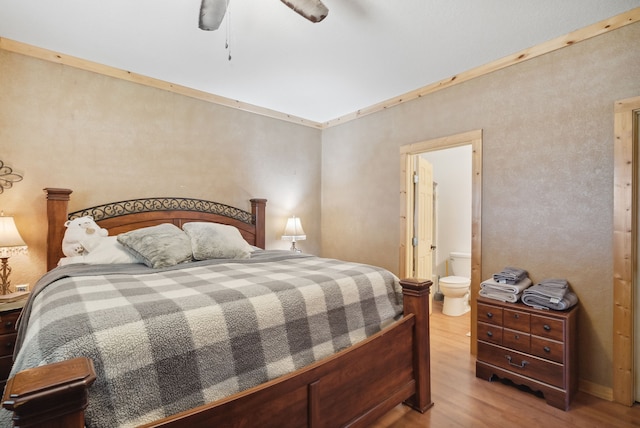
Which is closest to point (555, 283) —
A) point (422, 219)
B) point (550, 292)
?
point (550, 292)

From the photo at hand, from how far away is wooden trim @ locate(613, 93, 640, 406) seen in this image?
6.79 feet

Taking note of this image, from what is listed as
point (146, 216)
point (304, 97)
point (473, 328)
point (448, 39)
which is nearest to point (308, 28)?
point (448, 39)

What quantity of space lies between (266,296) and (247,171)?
2665 mm

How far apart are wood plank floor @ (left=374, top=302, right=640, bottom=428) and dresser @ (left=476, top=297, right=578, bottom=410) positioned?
0.27ft

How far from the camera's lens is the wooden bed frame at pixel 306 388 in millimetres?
711

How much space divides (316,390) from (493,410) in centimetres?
142

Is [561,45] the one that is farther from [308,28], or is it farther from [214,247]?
[214,247]

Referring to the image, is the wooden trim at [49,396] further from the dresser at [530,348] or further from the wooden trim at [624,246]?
the wooden trim at [624,246]

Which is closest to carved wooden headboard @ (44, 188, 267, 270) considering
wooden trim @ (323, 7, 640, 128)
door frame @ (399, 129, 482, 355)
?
door frame @ (399, 129, 482, 355)

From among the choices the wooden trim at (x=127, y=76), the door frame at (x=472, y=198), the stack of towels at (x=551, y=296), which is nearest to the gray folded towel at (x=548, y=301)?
the stack of towels at (x=551, y=296)

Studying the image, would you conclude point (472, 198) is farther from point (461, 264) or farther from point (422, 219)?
point (461, 264)

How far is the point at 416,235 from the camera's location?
3619 millimetres

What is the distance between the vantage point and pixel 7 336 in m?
2.01

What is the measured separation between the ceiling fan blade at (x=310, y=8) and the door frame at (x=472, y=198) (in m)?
1.88
